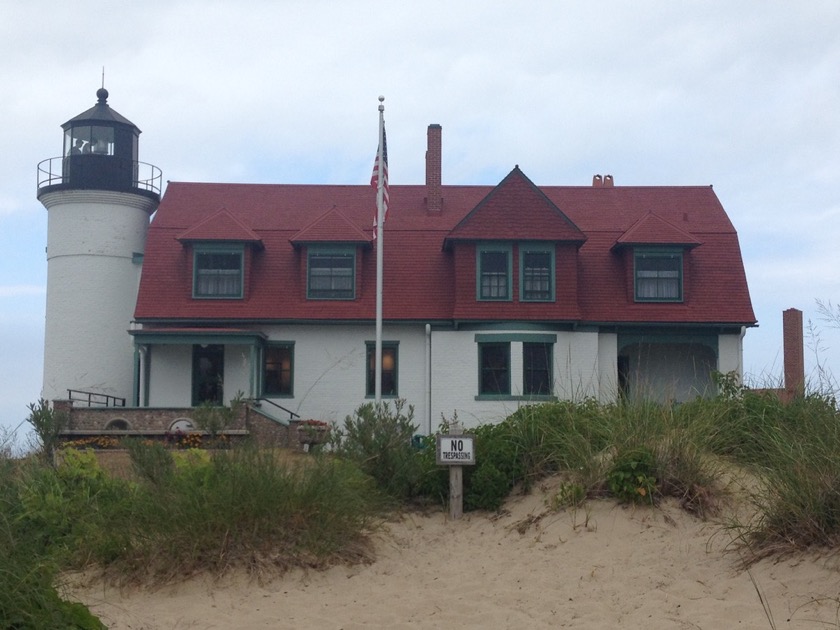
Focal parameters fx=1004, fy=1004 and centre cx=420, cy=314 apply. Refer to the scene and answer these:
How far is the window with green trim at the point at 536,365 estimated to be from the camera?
2586cm

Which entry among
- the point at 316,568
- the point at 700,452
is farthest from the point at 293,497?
the point at 700,452

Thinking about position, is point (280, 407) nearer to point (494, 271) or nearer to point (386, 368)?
point (386, 368)

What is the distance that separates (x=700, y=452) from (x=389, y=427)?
3748 millimetres

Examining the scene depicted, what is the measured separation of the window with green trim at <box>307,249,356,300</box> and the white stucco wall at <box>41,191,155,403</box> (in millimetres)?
5702

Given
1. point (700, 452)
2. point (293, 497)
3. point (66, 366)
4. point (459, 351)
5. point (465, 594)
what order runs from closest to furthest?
1. point (465, 594)
2. point (293, 497)
3. point (700, 452)
4. point (459, 351)
5. point (66, 366)

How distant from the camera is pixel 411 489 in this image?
12156mm

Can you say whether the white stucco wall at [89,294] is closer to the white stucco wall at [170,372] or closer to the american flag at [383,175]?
the white stucco wall at [170,372]

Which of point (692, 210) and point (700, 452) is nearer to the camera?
point (700, 452)

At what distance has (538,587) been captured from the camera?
8836 mm

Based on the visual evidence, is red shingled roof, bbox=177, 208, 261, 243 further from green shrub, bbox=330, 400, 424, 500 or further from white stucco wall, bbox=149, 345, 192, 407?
green shrub, bbox=330, 400, 424, 500

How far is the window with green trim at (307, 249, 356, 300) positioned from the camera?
87.9 ft

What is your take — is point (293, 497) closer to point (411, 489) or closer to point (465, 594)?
point (465, 594)

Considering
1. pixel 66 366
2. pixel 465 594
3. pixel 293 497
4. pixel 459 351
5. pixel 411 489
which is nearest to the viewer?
pixel 465 594

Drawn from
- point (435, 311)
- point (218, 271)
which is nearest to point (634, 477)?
point (435, 311)
